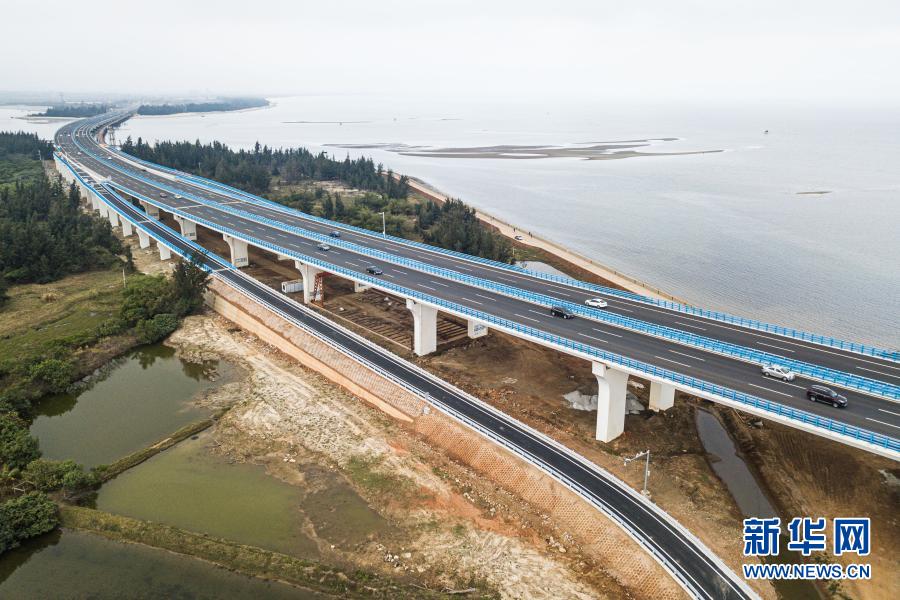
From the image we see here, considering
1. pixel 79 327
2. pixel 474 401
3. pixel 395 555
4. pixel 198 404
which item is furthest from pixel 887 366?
pixel 79 327

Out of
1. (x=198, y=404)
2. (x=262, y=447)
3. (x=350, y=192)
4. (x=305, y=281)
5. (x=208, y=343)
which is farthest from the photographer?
(x=350, y=192)

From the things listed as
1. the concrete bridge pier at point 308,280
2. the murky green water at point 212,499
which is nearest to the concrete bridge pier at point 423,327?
the concrete bridge pier at point 308,280

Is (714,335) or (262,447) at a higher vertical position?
(714,335)

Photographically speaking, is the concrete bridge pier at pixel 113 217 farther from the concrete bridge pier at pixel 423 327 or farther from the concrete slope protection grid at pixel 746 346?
the concrete bridge pier at pixel 423 327

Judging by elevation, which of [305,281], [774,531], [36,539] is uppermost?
[305,281]

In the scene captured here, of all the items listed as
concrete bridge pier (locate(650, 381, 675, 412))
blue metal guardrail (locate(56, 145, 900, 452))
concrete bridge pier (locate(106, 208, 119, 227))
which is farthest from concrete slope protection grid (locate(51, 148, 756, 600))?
concrete bridge pier (locate(106, 208, 119, 227))

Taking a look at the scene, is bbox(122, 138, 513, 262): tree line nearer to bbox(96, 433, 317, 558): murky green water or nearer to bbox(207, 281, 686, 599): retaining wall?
bbox(207, 281, 686, 599): retaining wall

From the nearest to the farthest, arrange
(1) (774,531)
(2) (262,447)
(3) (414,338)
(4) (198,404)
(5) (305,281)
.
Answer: (1) (774,531)
(2) (262,447)
(4) (198,404)
(3) (414,338)
(5) (305,281)

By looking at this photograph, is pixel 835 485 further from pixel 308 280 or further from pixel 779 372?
pixel 308 280

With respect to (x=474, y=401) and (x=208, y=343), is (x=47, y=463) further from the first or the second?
(x=474, y=401)
